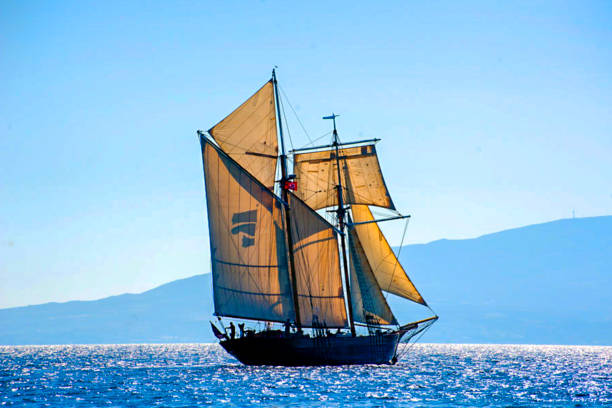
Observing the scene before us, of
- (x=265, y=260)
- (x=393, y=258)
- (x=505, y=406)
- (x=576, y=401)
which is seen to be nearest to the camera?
(x=505, y=406)

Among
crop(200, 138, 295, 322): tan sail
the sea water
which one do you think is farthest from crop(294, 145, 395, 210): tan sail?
the sea water

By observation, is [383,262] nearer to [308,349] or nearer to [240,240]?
[308,349]

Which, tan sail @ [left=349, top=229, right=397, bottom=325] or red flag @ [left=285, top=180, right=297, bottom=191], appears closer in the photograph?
red flag @ [left=285, top=180, right=297, bottom=191]

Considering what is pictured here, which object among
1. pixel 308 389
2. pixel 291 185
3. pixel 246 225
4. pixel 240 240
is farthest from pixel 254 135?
pixel 308 389

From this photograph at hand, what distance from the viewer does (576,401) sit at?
52.1m

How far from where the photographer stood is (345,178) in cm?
7975

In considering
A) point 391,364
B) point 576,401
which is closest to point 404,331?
point 391,364

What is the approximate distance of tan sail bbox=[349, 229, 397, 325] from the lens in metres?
75.7

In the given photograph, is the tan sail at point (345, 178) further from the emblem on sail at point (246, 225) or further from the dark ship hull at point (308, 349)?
the dark ship hull at point (308, 349)

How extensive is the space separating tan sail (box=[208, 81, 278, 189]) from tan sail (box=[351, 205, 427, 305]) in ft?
38.8

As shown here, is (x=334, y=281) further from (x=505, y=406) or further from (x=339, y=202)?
(x=505, y=406)

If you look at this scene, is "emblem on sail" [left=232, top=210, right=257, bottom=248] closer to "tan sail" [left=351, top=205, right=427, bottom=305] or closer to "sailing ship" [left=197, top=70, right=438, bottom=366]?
"sailing ship" [left=197, top=70, right=438, bottom=366]

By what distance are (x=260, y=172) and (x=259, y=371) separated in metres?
17.5

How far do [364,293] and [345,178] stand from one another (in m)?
11.5
